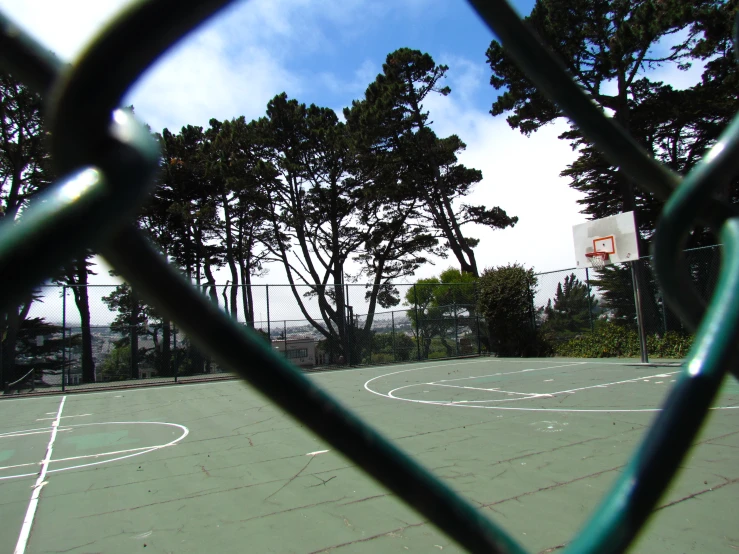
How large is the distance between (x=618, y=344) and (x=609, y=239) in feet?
16.3

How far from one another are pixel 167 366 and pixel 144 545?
52.6ft

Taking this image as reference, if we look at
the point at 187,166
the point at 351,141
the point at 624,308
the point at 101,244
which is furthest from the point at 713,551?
the point at 187,166

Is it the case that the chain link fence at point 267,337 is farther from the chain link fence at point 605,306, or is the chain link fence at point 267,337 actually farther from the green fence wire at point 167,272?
the green fence wire at point 167,272

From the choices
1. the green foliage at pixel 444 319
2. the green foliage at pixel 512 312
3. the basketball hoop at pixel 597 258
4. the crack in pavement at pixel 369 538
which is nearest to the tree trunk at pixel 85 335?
the green foliage at pixel 444 319

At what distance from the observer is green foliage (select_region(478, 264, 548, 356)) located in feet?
64.3

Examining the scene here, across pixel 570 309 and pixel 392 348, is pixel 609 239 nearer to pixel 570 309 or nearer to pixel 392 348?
pixel 570 309

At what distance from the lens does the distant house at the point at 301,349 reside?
20078mm

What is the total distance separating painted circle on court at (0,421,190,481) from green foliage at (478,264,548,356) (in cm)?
1441

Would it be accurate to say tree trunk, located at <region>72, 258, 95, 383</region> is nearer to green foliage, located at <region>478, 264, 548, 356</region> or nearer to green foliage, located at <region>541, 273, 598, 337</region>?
green foliage, located at <region>478, 264, 548, 356</region>

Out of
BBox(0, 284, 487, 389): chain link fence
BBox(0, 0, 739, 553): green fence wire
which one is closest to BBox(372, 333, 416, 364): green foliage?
BBox(0, 284, 487, 389): chain link fence

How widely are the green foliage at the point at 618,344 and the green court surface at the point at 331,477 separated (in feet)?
25.0

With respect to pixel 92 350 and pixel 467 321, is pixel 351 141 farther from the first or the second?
pixel 92 350

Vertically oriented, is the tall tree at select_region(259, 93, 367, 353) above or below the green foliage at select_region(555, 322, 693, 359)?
above

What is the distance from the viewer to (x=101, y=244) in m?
0.33
